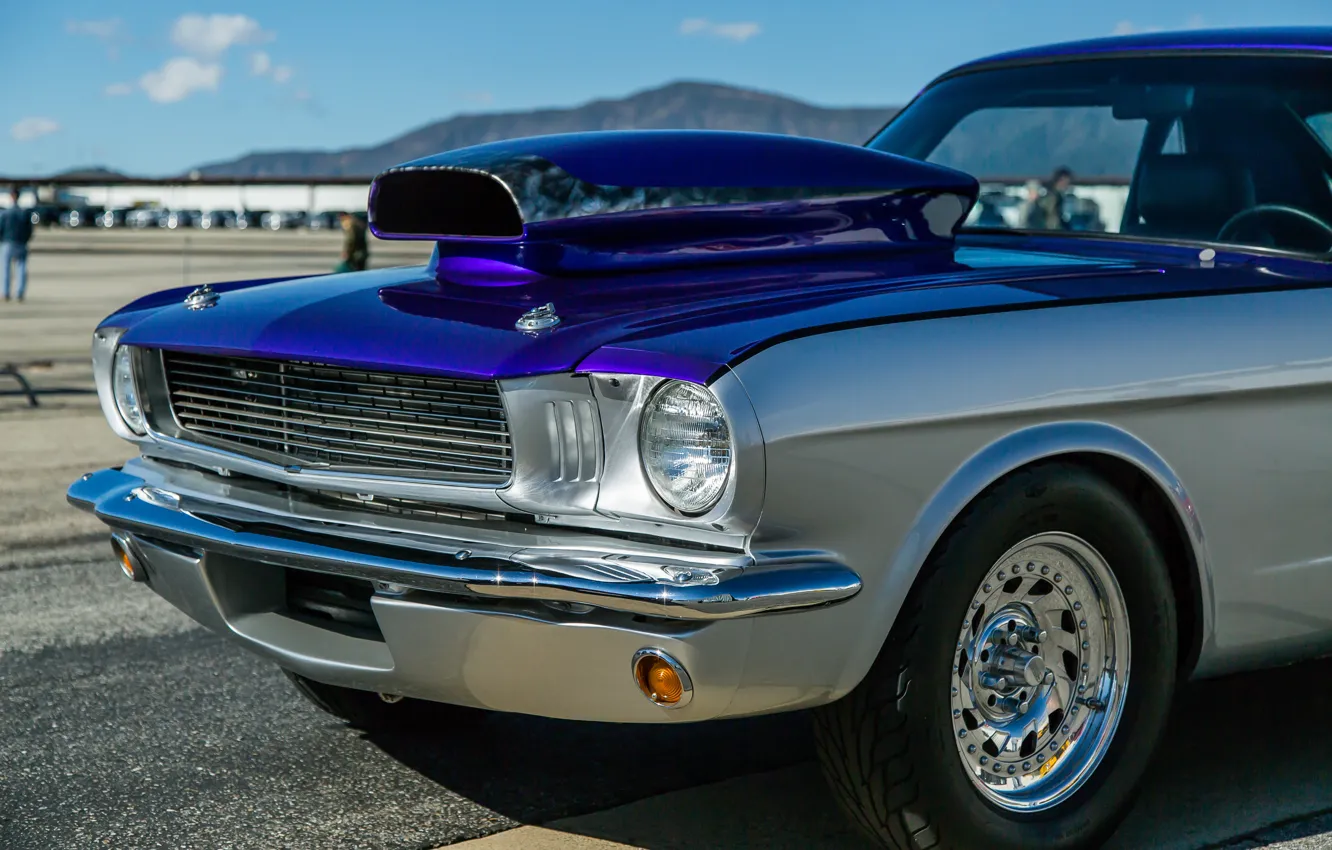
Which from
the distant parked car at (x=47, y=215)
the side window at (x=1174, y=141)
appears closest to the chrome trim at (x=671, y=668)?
the side window at (x=1174, y=141)

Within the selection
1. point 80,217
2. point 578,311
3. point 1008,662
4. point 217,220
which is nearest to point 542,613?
point 578,311

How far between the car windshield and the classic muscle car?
0.02 meters

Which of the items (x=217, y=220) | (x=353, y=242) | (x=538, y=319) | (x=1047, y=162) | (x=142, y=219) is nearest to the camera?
(x=538, y=319)

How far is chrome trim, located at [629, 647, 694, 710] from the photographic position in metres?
2.44

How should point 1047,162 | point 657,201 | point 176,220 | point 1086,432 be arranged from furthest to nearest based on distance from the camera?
point 176,220 → point 1047,162 → point 657,201 → point 1086,432

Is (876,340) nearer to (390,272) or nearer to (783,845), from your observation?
(783,845)

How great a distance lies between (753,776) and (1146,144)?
1.93 metres

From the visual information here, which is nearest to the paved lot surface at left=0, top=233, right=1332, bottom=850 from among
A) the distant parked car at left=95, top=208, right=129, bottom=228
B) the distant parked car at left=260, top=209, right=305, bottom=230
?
the distant parked car at left=260, top=209, right=305, bottom=230

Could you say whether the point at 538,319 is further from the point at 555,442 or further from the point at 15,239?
the point at 15,239

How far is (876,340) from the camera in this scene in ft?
8.54

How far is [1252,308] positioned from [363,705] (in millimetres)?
2259

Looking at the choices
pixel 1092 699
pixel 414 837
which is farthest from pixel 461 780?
pixel 1092 699

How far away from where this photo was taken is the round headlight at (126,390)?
3.36m

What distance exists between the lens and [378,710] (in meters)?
3.73
